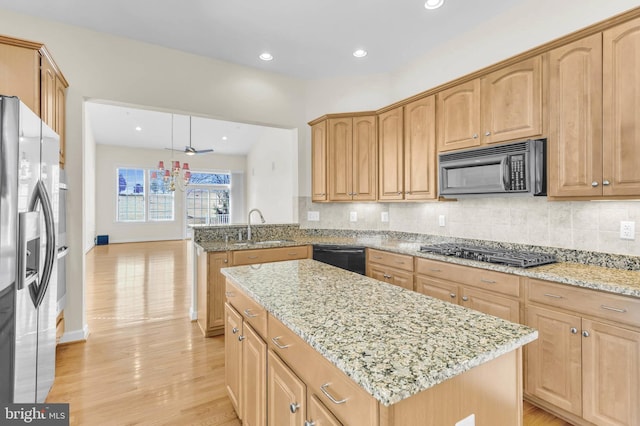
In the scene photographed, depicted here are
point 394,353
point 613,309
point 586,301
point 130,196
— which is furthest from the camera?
point 130,196

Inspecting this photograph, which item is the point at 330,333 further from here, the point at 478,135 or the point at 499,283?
the point at 478,135

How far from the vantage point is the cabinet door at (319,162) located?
399cm

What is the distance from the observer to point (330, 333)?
3.31ft

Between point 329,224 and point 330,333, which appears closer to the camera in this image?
point 330,333

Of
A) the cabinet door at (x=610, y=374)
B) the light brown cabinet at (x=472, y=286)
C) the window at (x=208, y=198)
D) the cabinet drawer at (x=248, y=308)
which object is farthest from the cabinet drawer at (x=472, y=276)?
the window at (x=208, y=198)

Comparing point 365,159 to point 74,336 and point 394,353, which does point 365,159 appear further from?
point 74,336

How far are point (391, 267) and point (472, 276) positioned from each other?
0.87 m

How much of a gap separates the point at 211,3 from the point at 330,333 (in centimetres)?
287

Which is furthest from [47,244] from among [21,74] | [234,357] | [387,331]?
[387,331]

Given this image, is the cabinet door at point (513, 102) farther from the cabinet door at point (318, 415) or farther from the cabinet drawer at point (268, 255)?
the cabinet door at point (318, 415)

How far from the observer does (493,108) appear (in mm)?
2562

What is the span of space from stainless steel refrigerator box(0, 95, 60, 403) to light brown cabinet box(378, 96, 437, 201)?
2910 mm

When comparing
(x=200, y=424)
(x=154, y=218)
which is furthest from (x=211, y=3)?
(x=154, y=218)

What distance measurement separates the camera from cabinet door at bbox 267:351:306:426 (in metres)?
1.10
